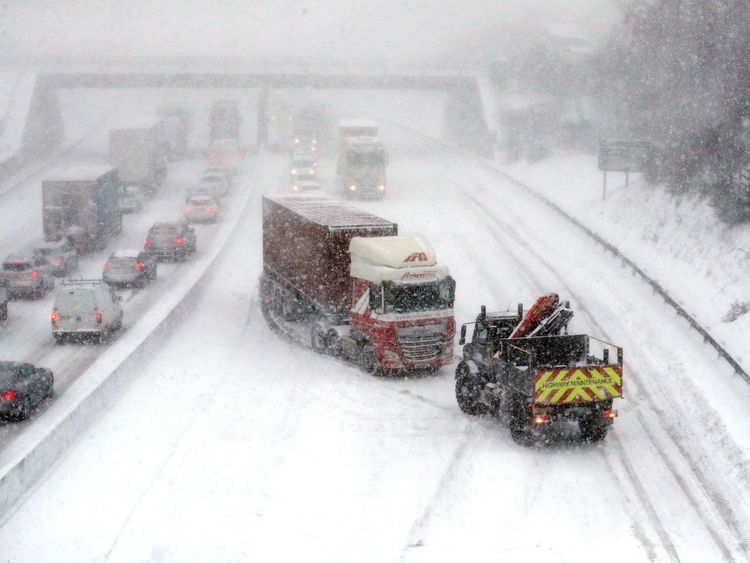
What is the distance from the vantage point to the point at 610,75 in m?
69.7

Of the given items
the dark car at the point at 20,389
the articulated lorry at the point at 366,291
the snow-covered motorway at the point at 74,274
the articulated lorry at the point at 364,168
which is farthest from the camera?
the articulated lorry at the point at 364,168

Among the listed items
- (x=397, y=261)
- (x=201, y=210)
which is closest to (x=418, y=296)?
(x=397, y=261)

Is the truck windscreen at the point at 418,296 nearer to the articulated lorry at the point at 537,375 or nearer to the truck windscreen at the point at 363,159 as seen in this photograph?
the articulated lorry at the point at 537,375

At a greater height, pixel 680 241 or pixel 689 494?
pixel 680 241

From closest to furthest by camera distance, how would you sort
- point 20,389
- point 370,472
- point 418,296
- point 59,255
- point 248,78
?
point 370,472 → point 20,389 → point 418,296 → point 59,255 → point 248,78

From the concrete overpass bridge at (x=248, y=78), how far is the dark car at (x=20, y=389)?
2547 inches

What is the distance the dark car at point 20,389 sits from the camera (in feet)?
68.8

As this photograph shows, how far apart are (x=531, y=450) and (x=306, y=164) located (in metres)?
45.2

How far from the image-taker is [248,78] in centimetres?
8950

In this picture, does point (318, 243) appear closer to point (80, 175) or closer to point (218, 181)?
point (80, 175)

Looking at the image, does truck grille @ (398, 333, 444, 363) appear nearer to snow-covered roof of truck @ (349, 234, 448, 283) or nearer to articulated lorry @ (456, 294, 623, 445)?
snow-covered roof of truck @ (349, 234, 448, 283)

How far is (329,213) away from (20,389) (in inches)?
424

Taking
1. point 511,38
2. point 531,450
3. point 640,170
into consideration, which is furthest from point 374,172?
point 511,38

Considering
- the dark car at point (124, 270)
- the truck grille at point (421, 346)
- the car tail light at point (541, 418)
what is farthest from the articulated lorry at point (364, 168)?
the car tail light at point (541, 418)
